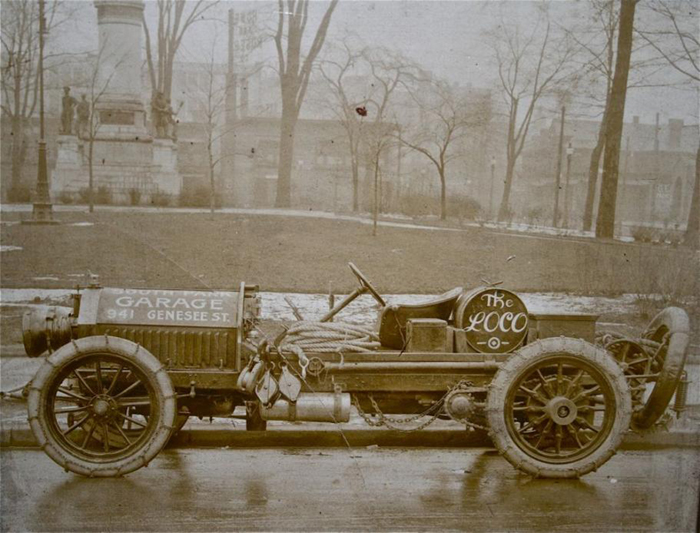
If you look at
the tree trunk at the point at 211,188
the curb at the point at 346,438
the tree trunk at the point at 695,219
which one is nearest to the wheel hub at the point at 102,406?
the curb at the point at 346,438

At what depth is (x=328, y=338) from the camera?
4.47 meters

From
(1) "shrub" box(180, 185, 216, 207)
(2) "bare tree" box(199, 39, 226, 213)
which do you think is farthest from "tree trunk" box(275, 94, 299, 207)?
(1) "shrub" box(180, 185, 216, 207)

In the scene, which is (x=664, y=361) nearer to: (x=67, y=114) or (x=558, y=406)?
(x=558, y=406)

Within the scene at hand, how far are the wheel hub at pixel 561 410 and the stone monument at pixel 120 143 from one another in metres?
3.61

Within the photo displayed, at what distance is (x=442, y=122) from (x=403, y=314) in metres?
2.17

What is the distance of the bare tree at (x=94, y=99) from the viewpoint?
5.75 m

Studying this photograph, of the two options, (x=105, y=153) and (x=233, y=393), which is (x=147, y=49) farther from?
(x=233, y=393)

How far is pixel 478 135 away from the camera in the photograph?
591 centimetres

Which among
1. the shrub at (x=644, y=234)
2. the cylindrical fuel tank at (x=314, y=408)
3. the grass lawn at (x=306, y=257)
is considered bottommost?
the cylindrical fuel tank at (x=314, y=408)

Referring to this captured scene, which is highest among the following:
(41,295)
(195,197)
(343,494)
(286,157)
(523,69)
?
(523,69)

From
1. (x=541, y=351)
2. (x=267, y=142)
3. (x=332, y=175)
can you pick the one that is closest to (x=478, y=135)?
(x=332, y=175)

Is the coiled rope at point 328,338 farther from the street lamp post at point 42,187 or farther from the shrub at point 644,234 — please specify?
the shrub at point 644,234

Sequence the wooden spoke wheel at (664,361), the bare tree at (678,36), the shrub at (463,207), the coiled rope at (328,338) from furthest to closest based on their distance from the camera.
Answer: the shrub at (463,207) → the bare tree at (678,36) → the coiled rope at (328,338) → the wooden spoke wheel at (664,361)

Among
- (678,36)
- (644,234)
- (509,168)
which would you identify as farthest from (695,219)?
(509,168)
